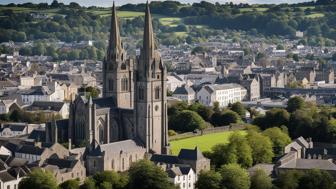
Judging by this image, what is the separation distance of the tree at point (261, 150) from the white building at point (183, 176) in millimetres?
7373

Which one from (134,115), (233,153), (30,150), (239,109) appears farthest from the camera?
(239,109)

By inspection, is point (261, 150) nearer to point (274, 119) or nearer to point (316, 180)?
point (316, 180)

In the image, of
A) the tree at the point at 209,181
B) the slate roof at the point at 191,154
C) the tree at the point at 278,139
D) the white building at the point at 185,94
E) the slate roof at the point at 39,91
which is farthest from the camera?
the white building at the point at 185,94

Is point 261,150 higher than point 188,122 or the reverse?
higher

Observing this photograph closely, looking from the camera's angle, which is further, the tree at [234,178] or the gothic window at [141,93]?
the gothic window at [141,93]

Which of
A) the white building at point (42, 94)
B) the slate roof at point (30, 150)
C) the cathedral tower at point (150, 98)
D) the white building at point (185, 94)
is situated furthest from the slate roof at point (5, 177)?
the white building at point (185, 94)

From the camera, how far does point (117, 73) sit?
62375mm

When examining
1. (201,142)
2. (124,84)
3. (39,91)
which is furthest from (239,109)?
(39,91)

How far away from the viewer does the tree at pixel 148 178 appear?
48094 millimetres

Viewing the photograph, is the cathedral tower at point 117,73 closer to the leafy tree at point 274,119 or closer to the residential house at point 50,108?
the leafy tree at point 274,119

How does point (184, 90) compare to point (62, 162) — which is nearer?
point (62, 162)

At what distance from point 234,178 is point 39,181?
10638 mm

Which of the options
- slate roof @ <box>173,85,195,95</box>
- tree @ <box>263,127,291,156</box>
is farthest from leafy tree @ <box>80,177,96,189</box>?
slate roof @ <box>173,85,195,95</box>

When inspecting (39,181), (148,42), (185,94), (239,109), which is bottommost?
(185,94)
